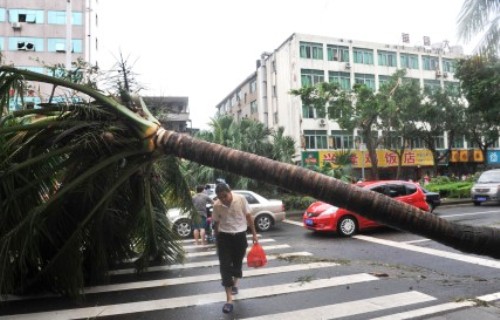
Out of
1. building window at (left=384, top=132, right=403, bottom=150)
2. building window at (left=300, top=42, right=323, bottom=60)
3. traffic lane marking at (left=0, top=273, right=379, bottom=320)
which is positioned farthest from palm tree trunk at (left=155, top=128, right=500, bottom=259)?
building window at (left=300, top=42, right=323, bottom=60)

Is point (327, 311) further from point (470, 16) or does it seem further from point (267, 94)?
point (267, 94)

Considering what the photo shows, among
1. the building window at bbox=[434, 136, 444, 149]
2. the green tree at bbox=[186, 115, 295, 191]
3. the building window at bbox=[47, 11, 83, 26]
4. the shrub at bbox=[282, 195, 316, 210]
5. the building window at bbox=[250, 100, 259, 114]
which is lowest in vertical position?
the shrub at bbox=[282, 195, 316, 210]

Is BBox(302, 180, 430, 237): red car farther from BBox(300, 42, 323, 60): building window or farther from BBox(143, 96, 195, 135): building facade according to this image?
BBox(300, 42, 323, 60): building window

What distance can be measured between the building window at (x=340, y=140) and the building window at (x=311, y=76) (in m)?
5.12

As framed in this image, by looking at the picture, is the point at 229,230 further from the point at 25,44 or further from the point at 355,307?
the point at 25,44

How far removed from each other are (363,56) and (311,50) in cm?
604

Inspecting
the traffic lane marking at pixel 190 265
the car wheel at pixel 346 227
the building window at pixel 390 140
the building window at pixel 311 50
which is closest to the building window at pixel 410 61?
the building window at pixel 311 50

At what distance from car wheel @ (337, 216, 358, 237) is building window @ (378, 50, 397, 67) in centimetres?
3570

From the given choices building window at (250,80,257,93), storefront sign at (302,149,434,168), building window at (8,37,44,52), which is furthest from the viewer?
building window at (250,80,257,93)

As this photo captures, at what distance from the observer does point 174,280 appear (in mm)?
8047

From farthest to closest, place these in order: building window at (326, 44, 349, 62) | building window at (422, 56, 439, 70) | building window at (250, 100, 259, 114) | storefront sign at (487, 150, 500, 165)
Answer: building window at (250, 100, 259, 114), storefront sign at (487, 150, 500, 165), building window at (422, 56, 439, 70), building window at (326, 44, 349, 62)

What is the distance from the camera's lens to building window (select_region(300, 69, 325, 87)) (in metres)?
41.0

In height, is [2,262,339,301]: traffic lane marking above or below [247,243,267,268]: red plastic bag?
below

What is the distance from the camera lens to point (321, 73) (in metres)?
41.9
